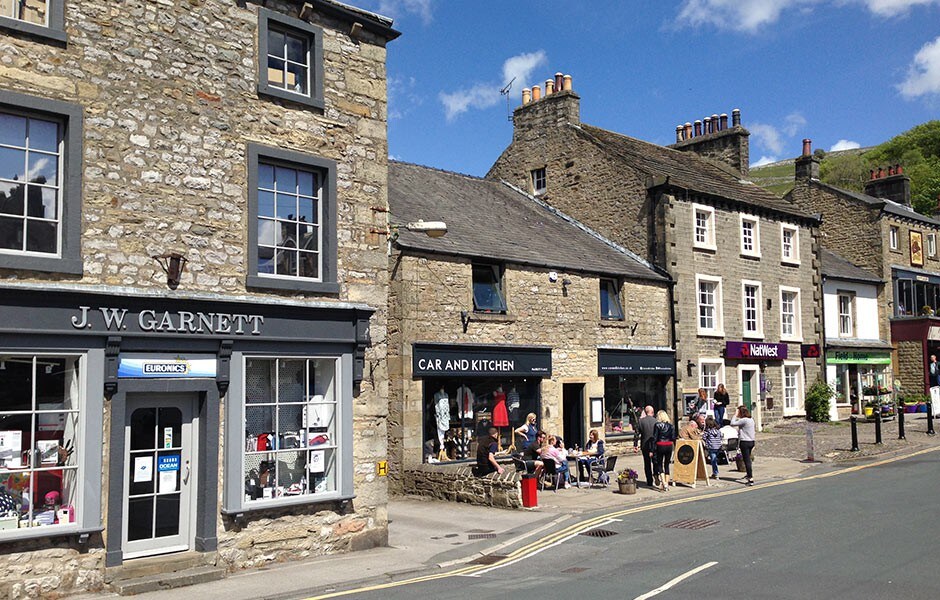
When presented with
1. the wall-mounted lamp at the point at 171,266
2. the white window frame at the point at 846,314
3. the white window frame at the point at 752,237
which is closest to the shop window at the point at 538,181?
the white window frame at the point at 752,237

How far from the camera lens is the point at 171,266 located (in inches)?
421

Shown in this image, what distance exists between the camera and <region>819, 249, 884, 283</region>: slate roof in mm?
33688

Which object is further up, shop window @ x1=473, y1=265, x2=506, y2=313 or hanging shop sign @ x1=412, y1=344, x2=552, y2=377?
shop window @ x1=473, y1=265, x2=506, y2=313

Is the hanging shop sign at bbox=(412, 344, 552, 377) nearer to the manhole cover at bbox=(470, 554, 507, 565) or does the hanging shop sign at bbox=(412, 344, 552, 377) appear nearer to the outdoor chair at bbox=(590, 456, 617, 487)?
the outdoor chair at bbox=(590, 456, 617, 487)

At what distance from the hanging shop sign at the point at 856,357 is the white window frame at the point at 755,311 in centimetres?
482

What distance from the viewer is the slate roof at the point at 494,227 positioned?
20.7 metres

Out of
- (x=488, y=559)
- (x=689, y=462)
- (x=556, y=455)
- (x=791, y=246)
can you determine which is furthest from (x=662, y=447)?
(x=791, y=246)

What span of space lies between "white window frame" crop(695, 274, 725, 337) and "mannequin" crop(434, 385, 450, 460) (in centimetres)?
1075

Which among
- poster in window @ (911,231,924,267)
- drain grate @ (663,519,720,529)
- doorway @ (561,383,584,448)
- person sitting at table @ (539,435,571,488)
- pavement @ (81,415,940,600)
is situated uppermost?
poster in window @ (911,231,924,267)

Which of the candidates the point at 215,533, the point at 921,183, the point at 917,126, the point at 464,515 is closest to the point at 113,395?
the point at 215,533

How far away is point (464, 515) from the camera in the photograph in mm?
15336

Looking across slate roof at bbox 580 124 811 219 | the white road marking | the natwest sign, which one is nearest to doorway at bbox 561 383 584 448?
the natwest sign

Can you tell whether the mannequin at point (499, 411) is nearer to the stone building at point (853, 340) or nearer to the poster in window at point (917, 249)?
the stone building at point (853, 340)

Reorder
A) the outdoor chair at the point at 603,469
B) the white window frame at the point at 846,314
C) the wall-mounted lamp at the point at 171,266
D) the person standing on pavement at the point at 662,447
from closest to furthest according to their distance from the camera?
the wall-mounted lamp at the point at 171,266 < the person standing on pavement at the point at 662,447 < the outdoor chair at the point at 603,469 < the white window frame at the point at 846,314
